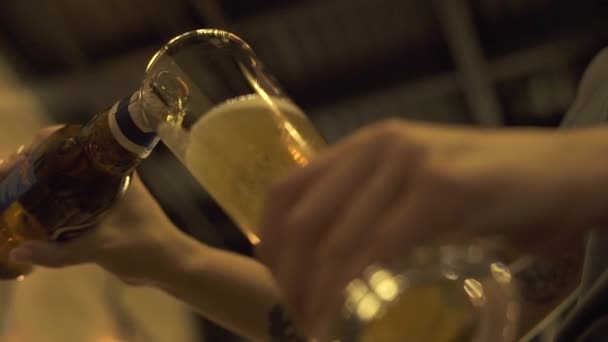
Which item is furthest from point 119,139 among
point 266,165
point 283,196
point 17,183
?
point 283,196

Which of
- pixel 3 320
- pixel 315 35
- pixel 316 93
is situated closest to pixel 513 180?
pixel 3 320

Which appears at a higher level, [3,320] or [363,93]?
[3,320]

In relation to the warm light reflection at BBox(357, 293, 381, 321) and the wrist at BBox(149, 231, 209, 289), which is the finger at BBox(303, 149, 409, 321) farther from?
the wrist at BBox(149, 231, 209, 289)

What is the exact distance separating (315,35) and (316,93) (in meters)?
0.22

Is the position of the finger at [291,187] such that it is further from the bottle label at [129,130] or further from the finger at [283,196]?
the bottle label at [129,130]

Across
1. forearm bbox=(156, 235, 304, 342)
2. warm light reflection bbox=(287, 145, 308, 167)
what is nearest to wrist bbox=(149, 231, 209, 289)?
forearm bbox=(156, 235, 304, 342)

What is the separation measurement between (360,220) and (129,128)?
0.42 metres

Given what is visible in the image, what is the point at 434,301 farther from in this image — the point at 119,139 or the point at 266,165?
the point at 119,139

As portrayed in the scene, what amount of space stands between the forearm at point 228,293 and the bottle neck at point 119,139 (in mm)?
178

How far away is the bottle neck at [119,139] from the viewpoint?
28.5 inches

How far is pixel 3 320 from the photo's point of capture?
99 centimetres

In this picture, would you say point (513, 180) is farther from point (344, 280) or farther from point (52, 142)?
point (52, 142)

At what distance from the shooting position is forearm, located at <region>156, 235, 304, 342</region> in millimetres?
904

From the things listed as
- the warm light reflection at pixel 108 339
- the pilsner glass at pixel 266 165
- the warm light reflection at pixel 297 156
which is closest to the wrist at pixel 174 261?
the pilsner glass at pixel 266 165
